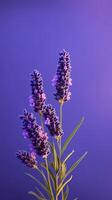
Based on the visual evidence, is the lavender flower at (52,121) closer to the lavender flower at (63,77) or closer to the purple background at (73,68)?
the lavender flower at (63,77)

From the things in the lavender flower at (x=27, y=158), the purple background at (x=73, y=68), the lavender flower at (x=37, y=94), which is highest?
the purple background at (x=73, y=68)

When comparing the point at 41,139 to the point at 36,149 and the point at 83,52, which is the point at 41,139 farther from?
the point at 83,52

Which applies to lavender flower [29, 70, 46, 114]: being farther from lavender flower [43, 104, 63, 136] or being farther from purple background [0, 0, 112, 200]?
purple background [0, 0, 112, 200]

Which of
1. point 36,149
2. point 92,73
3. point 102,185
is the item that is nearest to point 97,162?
point 102,185

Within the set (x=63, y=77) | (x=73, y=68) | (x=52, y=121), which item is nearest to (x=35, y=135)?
(x=52, y=121)

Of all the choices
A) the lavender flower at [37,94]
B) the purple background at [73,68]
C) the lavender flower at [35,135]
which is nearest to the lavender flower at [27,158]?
the lavender flower at [35,135]

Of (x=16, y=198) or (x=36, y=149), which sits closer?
(x=36, y=149)
